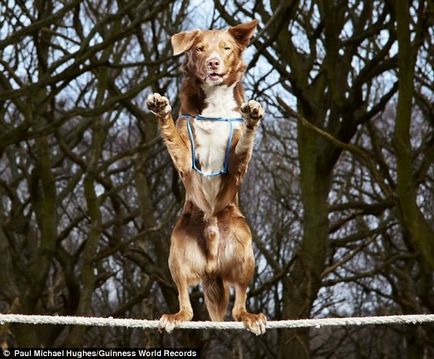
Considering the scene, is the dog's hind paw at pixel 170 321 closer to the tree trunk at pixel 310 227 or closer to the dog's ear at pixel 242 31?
the dog's ear at pixel 242 31

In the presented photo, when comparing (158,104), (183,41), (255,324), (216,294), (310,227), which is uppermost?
(310,227)

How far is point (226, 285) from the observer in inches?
117

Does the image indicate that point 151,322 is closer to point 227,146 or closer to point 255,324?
point 255,324

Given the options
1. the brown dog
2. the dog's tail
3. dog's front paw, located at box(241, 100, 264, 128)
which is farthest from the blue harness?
the dog's tail

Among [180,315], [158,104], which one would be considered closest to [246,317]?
[180,315]

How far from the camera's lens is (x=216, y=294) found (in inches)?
117

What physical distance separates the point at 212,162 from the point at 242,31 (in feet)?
1.56

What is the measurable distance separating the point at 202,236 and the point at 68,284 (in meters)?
8.64

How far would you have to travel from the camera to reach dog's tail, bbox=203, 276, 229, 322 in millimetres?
2969

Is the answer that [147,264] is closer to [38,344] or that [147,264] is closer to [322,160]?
[38,344]

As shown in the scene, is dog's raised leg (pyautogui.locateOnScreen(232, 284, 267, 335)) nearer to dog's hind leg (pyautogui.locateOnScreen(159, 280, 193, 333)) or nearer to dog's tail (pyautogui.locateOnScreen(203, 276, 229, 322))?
dog's tail (pyautogui.locateOnScreen(203, 276, 229, 322))

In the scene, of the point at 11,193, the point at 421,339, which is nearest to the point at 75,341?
the point at 11,193

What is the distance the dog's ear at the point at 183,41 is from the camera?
8.96 ft

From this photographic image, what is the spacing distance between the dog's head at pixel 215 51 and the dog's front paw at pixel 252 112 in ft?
0.54
